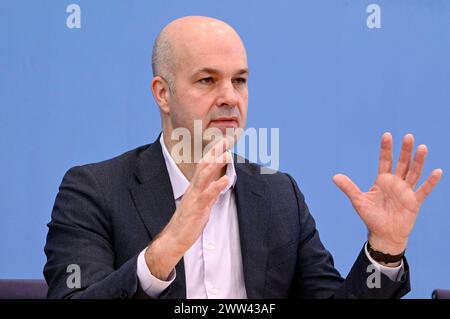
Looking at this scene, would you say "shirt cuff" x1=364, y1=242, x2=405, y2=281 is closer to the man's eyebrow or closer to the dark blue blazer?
the dark blue blazer

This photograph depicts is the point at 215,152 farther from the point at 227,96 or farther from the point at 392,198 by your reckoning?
the point at 392,198

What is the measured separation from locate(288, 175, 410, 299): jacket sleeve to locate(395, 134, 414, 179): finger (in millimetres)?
237

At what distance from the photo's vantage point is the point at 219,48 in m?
2.03

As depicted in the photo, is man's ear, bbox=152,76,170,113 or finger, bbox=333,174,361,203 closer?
finger, bbox=333,174,361,203

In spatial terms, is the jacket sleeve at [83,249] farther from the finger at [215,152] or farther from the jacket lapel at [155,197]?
the finger at [215,152]

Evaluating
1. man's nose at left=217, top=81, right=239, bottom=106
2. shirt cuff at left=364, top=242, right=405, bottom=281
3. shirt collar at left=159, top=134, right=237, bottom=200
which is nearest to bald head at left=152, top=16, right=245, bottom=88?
man's nose at left=217, top=81, right=239, bottom=106

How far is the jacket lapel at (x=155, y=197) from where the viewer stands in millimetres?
1961

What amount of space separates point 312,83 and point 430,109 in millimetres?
512

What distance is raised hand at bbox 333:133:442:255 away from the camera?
179 centimetres

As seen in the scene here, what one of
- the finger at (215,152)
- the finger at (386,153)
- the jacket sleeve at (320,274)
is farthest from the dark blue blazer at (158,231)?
the finger at (215,152)

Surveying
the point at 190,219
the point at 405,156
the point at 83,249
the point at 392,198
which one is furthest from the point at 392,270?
the point at 83,249

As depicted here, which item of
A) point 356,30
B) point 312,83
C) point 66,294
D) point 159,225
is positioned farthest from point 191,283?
point 356,30

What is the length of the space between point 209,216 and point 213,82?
371 mm

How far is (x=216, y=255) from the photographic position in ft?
6.73
